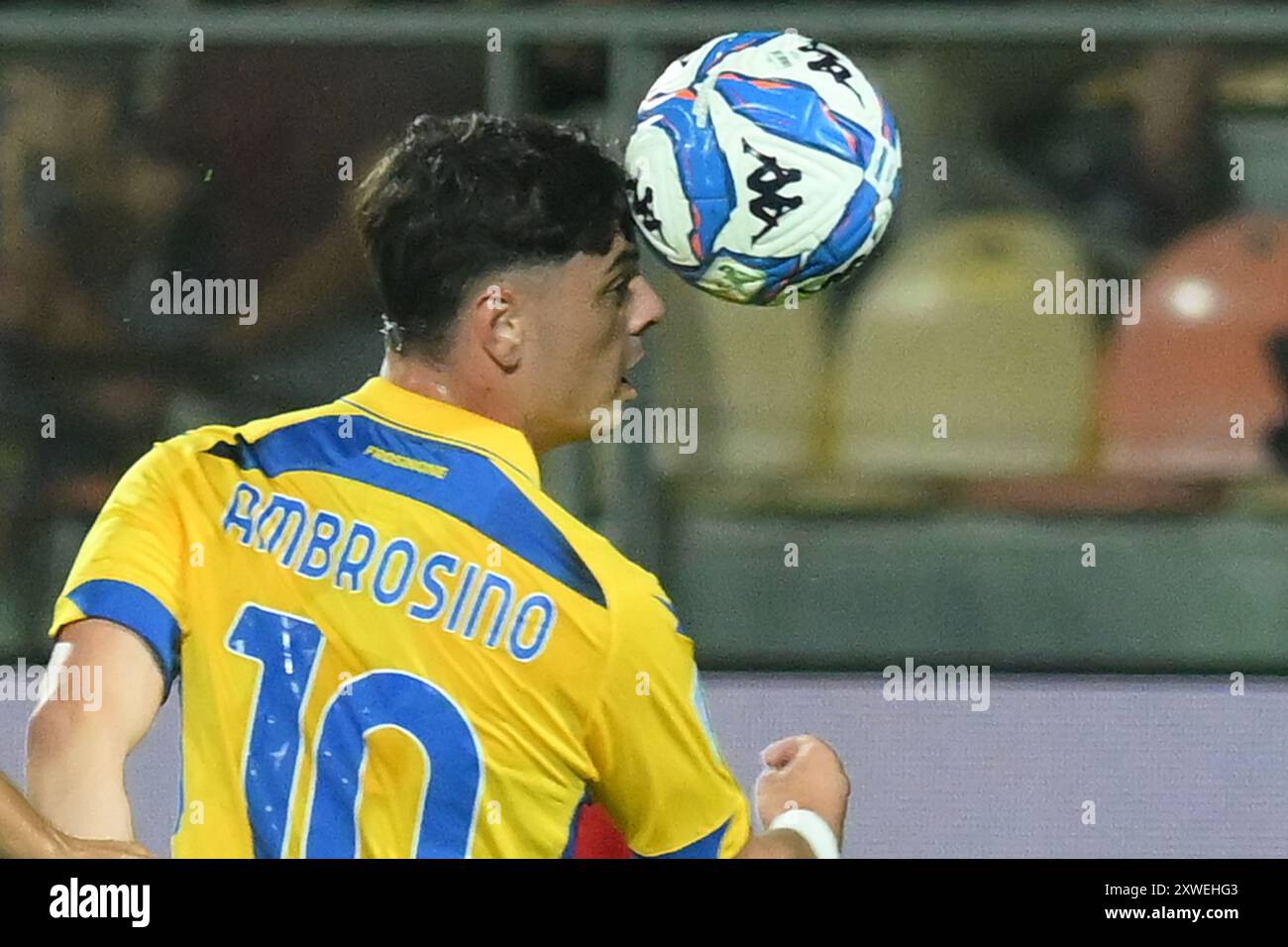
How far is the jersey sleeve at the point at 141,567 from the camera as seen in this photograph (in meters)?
2.41

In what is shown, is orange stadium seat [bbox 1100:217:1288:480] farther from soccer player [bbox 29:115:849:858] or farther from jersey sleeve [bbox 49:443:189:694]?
jersey sleeve [bbox 49:443:189:694]

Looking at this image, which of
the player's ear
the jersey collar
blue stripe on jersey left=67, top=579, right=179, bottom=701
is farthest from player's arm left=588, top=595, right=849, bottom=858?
blue stripe on jersey left=67, top=579, right=179, bottom=701

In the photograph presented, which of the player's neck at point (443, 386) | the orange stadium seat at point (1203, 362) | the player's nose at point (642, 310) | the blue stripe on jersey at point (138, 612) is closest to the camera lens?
the blue stripe on jersey at point (138, 612)

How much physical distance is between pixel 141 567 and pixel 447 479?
1.19 ft

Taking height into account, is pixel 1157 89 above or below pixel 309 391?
above

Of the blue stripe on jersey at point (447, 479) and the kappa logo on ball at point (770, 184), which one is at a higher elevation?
the kappa logo on ball at point (770, 184)

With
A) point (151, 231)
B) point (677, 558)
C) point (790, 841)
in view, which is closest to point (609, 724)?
point (790, 841)

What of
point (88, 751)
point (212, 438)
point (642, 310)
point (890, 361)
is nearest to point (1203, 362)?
point (890, 361)

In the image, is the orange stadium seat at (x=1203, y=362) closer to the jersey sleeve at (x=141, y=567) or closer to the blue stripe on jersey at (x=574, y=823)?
the blue stripe on jersey at (x=574, y=823)

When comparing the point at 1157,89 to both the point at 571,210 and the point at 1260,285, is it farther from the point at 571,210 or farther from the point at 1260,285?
the point at 571,210

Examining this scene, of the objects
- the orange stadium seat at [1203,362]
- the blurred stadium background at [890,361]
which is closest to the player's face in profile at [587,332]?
the blurred stadium background at [890,361]

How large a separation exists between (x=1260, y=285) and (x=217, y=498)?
2.23 metres

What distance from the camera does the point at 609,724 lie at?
2414 millimetres

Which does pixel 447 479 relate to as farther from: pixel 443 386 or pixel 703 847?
pixel 703 847
